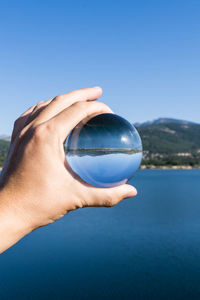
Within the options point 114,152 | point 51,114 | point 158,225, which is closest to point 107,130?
point 114,152

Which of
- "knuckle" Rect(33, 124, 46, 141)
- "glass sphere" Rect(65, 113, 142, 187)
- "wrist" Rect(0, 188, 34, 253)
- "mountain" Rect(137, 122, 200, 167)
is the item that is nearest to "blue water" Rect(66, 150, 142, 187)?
"glass sphere" Rect(65, 113, 142, 187)

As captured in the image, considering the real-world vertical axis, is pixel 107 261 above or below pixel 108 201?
below

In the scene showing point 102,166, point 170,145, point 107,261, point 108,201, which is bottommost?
point 170,145

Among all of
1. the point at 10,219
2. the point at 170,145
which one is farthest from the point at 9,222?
the point at 170,145

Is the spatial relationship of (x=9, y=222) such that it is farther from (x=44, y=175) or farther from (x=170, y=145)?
(x=170, y=145)

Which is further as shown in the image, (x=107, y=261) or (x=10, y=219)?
(x=107, y=261)

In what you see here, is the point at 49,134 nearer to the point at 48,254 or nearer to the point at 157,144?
the point at 48,254

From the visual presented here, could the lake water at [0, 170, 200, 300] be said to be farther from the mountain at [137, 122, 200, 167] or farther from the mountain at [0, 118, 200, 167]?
the mountain at [137, 122, 200, 167]
